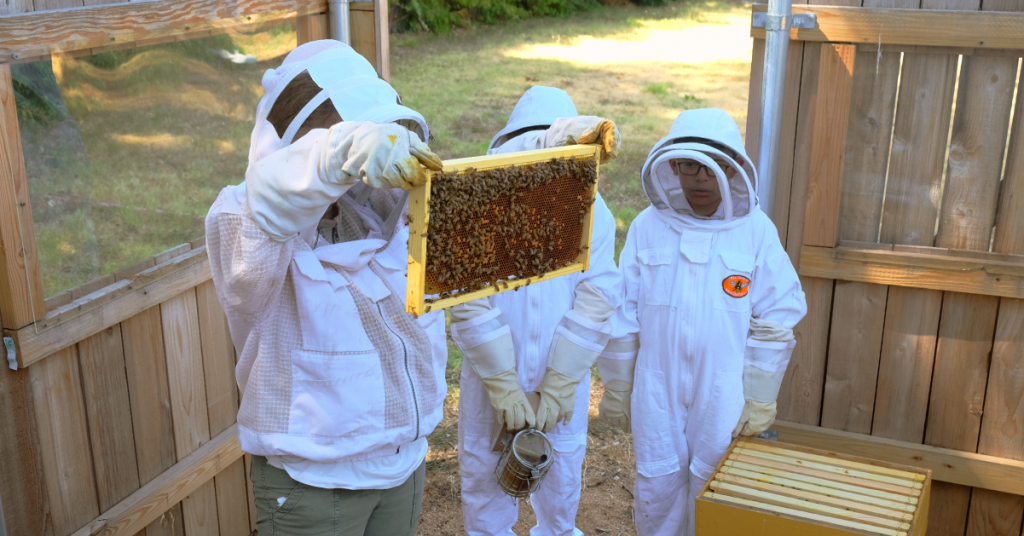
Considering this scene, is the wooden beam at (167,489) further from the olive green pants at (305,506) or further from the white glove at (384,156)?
the white glove at (384,156)

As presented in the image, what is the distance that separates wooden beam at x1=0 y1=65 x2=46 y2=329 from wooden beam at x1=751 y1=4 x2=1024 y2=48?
2.90 metres

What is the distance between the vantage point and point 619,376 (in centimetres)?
347

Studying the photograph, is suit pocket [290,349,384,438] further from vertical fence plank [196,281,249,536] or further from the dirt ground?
the dirt ground

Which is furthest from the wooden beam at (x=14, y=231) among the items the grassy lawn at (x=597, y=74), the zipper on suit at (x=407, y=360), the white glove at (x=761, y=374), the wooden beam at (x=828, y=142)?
the grassy lawn at (x=597, y=74)

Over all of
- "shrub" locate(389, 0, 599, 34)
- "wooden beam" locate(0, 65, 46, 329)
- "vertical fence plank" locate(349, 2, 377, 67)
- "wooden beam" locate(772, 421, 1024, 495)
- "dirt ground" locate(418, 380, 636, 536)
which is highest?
"shrub" locate(389, 0, 599, 34)

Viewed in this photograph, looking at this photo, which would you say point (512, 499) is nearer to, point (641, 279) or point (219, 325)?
point (641, 279)

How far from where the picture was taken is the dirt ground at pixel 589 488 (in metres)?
4.27

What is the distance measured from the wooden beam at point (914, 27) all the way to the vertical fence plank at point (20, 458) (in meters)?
3.17

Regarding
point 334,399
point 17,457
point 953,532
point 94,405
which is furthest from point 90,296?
point 953,532

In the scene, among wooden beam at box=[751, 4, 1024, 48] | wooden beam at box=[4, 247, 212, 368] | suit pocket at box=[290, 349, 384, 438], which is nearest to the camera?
suit pocket at box=[290, 349, 384, 438]

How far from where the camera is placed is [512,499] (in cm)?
353

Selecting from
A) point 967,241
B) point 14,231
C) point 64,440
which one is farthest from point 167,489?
point 967,241

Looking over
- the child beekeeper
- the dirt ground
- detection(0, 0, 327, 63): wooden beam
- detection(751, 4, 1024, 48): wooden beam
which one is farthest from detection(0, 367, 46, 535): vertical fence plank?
detection(751, 4, 1024, 48): wooden beam

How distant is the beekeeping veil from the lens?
6.37ft
